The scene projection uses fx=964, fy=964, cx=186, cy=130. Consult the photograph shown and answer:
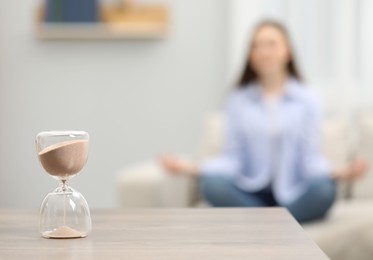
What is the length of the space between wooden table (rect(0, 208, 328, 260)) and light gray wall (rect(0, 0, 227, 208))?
3005 millimetres

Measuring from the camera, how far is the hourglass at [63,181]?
64.2 inches

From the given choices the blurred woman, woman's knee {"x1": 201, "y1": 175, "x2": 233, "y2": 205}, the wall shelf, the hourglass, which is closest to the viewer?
the hourglass

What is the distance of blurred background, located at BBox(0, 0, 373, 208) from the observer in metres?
4.97

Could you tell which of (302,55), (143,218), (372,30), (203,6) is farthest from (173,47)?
(143,218)

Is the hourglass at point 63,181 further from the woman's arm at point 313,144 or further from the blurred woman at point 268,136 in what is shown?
the woman's arm at point 313,144

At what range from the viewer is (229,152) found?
3775 millimetres

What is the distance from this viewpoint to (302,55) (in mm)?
4812

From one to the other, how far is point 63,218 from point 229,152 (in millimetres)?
2138

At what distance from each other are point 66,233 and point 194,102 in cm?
337

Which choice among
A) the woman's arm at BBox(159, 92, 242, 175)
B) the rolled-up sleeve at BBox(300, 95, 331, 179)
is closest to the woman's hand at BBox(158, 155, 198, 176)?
the woman's arm at BBox(159, 92, 242, 175)

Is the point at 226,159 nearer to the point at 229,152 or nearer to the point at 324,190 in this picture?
the point at 229,152

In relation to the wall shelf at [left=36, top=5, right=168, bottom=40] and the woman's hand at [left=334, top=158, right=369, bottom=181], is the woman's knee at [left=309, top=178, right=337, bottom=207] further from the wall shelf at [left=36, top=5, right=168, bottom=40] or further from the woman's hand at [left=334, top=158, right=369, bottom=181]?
the wall shelf at [left=36, top=5, right=168, bottom=40]

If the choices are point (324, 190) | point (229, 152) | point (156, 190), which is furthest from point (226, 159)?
point (324, 190)

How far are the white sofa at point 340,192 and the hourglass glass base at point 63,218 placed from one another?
67.2 inches
